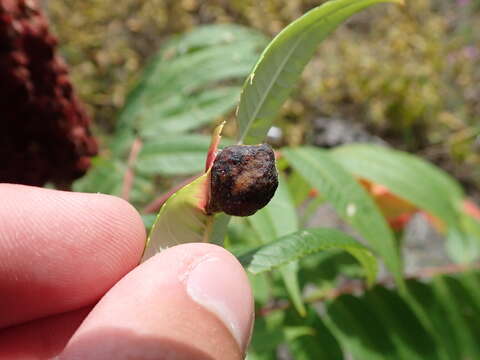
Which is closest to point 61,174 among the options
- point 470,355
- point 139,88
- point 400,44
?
point 139,88

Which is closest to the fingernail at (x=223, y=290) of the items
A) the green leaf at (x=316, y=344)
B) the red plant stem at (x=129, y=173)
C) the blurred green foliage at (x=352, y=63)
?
the green leaf at (x=316, y=344)

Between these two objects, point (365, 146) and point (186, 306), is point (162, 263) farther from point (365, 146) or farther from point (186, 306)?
point (365, 146)

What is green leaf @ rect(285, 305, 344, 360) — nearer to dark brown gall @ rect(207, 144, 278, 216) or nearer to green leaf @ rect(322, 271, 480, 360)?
green leaf @ rect(322, 271, 480, 360)

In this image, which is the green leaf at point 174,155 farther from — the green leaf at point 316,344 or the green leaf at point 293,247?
the green leaf at point 293,247

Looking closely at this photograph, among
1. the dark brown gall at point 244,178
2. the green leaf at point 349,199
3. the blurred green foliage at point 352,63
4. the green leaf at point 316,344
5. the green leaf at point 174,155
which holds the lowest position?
the blurred green foliage at point 352,63

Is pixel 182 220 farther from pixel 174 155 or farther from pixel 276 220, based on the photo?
pixel 174 155

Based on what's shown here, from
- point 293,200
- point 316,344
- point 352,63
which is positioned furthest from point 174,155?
point 352,63
